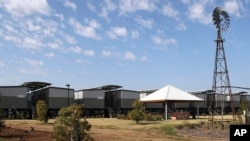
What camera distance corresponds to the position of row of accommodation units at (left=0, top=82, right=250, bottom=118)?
65.8 m

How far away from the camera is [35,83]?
71688 millimetres

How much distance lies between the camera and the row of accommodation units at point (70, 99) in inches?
2591

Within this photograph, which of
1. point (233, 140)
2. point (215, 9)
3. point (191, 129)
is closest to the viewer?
point (233, 140)

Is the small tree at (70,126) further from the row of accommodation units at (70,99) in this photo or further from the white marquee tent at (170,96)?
the row of accommodation units at (70,99)

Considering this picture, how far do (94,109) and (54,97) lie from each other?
34.8 feet

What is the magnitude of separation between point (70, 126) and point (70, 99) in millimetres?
56807

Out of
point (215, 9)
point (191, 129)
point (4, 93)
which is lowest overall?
point (191, 129)

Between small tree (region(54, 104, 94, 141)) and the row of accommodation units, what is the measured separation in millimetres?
47253

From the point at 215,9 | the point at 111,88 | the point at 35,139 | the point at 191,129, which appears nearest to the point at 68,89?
the point at 111,88

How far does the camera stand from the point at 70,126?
53.5 feet

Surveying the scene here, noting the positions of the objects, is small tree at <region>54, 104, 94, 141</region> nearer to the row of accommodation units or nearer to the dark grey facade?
the row of accommodation units

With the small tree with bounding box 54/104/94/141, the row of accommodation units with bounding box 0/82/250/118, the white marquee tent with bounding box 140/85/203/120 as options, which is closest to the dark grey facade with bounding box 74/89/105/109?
the row of accommodation units with bounding box 0/82/250/118

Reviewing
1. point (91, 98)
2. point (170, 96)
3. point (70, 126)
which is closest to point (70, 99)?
point (91, 98)

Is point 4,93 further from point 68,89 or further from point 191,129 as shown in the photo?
point 191,129
